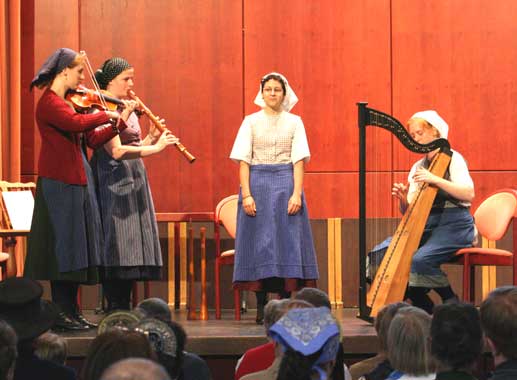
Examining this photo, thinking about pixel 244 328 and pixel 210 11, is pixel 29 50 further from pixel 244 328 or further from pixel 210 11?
pixel 244 328

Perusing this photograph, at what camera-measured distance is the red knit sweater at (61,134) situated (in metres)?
5.08

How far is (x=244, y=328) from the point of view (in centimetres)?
556

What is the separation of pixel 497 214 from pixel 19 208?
8.81 ft

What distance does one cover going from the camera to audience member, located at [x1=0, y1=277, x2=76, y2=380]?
298 cm

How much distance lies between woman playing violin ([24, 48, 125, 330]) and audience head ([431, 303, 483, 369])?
2.58m

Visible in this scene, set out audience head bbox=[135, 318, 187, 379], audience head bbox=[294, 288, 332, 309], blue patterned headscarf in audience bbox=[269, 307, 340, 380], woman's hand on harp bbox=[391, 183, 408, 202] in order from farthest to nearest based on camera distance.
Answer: woman's hand on harp bbox=[391, 183, 408, 202] < audience head bbox=[294, 288, 332, 309] < audience head bbox=[135, 318, 187, 379] < blue patterned headscarf in audience bbox=[269, 307, 340, 380]

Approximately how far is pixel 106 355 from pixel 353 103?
17.0ft

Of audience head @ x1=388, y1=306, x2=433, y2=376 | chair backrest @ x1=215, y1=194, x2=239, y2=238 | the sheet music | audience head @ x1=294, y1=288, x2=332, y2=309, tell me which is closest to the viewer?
audience head @ x1=388, y1=306, x2=433, y2=376

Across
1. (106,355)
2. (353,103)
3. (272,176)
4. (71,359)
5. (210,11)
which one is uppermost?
(210,11)

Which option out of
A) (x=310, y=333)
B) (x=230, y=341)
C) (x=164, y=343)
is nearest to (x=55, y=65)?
(x=230, y=341)

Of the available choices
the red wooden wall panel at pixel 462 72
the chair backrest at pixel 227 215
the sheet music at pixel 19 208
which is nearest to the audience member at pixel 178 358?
the sheet music at pixel 19 208

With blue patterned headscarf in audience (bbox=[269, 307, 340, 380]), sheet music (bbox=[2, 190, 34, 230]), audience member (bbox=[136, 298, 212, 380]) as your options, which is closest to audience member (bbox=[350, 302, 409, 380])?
audience member (bbox=[136, 298, 212, 380])

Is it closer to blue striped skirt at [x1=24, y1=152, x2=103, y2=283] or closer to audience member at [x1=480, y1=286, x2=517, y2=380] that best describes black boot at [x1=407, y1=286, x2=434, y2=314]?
blue striped skirt at [x1=24, y1=152, x2=103, y2=283]

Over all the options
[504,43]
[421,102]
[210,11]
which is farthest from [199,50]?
[504,43]
